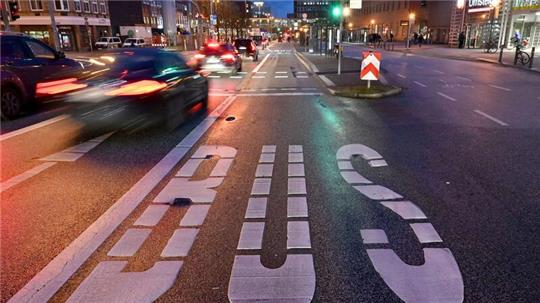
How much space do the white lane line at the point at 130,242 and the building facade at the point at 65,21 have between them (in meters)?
53.4

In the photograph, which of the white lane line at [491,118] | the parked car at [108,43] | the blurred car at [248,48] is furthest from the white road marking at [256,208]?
the parked car at [108,43]

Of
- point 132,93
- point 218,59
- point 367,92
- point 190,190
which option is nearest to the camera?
point 190,190

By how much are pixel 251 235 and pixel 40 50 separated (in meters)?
10.3

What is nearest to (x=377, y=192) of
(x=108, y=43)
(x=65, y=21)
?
(x=108, y=43)

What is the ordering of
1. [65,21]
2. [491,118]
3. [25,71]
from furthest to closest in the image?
1. [65,21]
2. [25,71]
3. [491,118]

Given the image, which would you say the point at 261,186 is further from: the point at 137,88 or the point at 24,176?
the point at 137,88

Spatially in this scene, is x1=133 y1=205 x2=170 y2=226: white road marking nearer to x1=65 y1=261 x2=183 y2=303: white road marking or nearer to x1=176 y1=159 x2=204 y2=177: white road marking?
x1=65 y1=261 x2=183 y2=303: white road marking

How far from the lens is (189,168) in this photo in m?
6.30

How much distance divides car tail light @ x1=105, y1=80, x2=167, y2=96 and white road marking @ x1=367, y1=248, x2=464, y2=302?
234 inches

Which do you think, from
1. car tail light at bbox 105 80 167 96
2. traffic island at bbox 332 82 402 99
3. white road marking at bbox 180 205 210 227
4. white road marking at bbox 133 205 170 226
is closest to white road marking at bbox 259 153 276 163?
white road marking at bbox 180 205 210 227

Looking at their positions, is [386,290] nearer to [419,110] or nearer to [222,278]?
[222,278]

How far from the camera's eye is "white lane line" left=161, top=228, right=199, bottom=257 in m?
3.79

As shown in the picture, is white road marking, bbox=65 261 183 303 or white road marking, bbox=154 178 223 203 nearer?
white road marking, bbox=65 261 183 303

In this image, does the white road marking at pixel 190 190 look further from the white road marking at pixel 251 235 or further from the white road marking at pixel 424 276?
the white road marking at pixel 424 276
